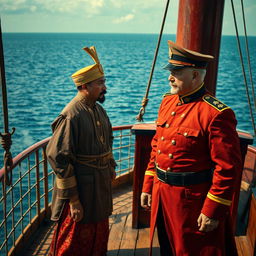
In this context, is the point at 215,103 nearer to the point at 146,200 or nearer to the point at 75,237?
the point at 146,200

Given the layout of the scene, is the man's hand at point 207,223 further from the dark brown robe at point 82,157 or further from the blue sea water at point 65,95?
the blue sea water at point 65,95

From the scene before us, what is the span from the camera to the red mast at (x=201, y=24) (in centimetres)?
325

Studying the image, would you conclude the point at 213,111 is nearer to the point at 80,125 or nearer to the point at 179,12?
the point at 80,125

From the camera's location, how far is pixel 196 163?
2.45 meters

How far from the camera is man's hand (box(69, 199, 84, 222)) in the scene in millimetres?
2730

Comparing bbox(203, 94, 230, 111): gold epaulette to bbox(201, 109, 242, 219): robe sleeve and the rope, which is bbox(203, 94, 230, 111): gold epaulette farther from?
the rope

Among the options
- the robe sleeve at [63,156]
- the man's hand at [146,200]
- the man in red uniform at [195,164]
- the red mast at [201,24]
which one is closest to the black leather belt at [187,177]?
the man in red uniform at [195,164]

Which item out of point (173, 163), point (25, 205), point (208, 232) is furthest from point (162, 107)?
point (25, 205)

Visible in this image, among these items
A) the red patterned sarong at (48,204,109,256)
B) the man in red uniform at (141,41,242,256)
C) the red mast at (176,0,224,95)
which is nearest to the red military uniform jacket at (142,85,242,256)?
the man in red uniform at (141,41,242,256)

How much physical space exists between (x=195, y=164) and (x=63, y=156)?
0.99m

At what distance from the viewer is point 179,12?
11.2 ft

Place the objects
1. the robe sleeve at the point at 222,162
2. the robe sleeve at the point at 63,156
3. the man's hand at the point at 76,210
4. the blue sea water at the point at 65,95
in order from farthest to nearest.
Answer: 1. the blue sea water at the point at 65,95
2. the man's hand at the point at 76,210
3. the robe sleeve at the point at 63,156
4. the robe sleeve at the point at 222,162

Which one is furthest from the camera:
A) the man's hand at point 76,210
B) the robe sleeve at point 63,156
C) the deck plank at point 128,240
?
the deck plank at point 128,240

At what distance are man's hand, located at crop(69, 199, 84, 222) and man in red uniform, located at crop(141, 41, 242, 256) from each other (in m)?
0.61
